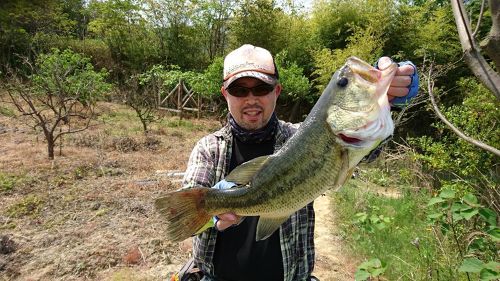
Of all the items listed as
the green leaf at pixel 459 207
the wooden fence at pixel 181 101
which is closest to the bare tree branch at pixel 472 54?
the green leaf at pixel 459 207

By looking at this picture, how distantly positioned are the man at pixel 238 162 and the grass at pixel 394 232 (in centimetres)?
117

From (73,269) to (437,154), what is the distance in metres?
6.76

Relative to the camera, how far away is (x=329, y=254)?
19.6 feet

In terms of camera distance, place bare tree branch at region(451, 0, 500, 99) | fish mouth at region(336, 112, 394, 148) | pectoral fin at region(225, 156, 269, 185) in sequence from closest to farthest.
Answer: fish mouth at region(336, 112, 394, 148)
pectoral fin at region(225, 156, 269, 185)
bare tree branch at region(451, 0, 500, 99)

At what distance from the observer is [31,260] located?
17.0ft

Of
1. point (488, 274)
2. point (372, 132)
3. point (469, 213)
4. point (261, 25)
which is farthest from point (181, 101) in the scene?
point (372, 132)

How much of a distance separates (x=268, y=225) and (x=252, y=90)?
0.85m

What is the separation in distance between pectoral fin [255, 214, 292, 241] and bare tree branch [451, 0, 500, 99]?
5.98 ft

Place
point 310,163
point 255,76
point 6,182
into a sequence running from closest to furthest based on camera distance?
point 310,163 < point 255,76 < point 6,182

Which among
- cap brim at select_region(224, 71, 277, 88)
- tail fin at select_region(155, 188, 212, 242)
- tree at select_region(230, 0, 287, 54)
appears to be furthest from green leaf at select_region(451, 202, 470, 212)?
tree at select_region(230, 0, 287, 54)

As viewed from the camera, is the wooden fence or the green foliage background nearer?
the green foliage background

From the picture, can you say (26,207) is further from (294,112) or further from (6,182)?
(294,112)

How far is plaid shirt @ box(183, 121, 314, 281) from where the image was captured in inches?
96.9

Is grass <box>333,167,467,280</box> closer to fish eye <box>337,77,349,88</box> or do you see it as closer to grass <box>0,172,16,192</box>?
fish eye <box>337,77,349,88</box>
